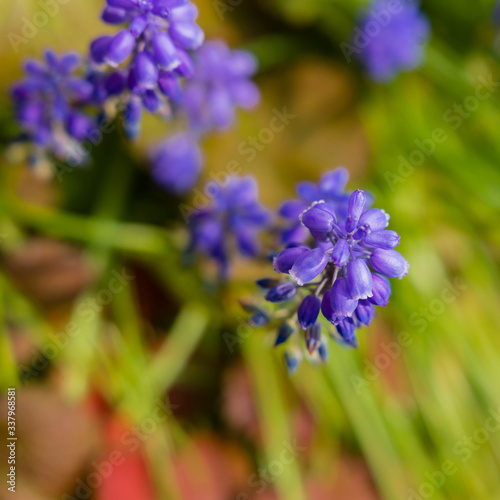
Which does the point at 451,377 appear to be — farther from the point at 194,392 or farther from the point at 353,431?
the point at 194,392

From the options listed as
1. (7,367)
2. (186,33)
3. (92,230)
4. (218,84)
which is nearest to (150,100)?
(186,33)

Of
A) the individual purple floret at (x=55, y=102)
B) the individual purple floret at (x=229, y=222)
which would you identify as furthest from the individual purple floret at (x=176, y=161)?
the individual purple floret at (x=55, y=102)

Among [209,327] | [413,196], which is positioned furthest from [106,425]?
[413,196]

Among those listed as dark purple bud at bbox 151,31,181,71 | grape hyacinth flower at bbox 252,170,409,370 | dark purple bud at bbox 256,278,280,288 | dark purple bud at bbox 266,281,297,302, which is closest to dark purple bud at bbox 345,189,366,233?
grape hyacinth flower at bbox 252,170,409,370

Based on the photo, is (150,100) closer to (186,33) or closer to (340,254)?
(186,33)

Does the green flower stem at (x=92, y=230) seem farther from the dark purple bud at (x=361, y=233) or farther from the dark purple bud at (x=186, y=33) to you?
the dark purple bud at (x=361, y=233)

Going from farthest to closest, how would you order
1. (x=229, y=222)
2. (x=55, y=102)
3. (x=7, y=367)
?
(x=7, y=367)
(x=229, y=222)
(x=55, y=102)

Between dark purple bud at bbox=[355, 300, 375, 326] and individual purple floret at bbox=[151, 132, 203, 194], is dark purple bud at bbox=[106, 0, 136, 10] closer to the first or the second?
dark purple bud at bbox=[355, 300, 375, 326]
